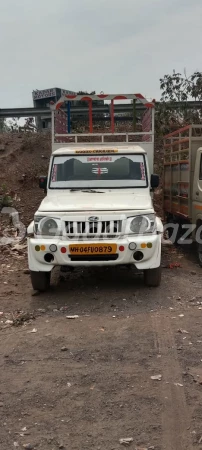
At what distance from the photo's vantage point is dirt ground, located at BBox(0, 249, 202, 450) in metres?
3.13

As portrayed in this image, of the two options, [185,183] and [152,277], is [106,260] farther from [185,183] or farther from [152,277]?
[185,183]

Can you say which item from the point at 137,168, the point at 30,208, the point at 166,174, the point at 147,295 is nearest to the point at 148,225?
the point at 147,295

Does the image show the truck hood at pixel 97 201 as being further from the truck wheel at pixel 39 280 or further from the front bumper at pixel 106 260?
the truck wheel at pixel 39 280

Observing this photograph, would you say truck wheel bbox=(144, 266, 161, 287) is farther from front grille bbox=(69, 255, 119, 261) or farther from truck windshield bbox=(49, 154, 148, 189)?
truck windshield bbox=(49, 154, 148, 189)

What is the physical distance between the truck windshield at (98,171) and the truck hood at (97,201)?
0.25 meters

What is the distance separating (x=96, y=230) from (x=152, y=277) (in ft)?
3.51

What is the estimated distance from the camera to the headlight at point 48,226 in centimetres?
618

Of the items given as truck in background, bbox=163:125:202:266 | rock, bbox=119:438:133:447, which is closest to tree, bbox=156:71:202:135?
truck in background, bbox=163:125:202:266

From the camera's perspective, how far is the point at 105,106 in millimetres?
15773

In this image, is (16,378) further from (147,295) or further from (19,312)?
(147,295)

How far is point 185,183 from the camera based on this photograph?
29.5ft

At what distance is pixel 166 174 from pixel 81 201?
4929mm

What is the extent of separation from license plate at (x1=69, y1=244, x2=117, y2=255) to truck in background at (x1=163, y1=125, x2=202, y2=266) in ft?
8.95

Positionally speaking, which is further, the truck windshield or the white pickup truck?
the truck windshield
